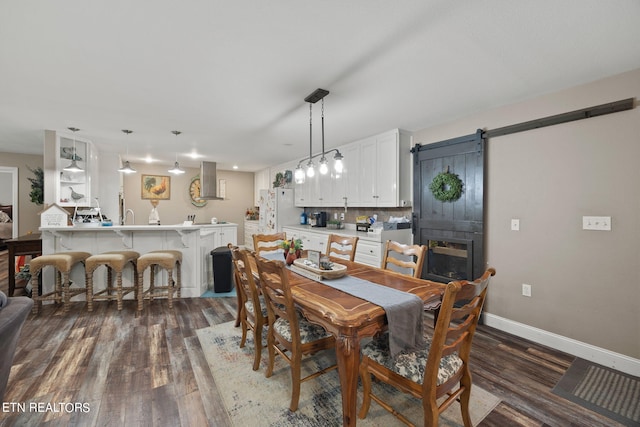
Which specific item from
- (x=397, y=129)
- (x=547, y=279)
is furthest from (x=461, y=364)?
(x=397, y=129)

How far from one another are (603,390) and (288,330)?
7.66 ft

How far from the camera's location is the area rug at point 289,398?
5.54 feet

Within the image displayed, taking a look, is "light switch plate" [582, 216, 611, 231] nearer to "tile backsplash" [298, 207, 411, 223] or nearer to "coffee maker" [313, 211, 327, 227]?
"tile backsplash" [298, 207, 411, 223]

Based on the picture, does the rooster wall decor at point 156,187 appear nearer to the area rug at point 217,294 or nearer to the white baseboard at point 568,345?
the area rug at point 217,294

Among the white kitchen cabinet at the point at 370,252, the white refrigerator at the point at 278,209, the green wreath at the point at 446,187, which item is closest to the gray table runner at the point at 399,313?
the white kitchen cabinet at the point at 370,252

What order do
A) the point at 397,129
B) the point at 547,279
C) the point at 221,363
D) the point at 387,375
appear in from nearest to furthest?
1. the point at 387,375
2. the point at 221,363
3. the point at 547,279
4. the point at 397,129

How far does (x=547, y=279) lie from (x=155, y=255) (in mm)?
4357

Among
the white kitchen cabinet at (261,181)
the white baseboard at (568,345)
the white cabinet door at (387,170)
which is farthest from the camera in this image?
the white kitchen cabinet at (261,181)

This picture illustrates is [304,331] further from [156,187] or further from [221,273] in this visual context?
[156,187]

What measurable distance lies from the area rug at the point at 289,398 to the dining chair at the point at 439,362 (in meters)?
Result: 0.19

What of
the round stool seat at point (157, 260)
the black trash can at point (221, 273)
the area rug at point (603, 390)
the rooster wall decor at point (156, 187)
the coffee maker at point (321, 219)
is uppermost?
the rooster wall decor at point (156, 187)

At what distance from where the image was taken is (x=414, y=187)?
3863 mm

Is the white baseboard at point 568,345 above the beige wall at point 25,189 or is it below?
below

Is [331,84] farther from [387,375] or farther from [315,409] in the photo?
[315,409]
